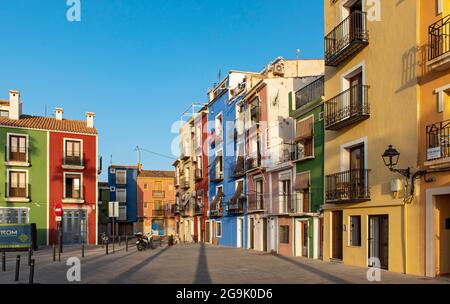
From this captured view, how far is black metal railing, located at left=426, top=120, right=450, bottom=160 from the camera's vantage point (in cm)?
1370

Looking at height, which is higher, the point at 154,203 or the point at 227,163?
the point at 227,163

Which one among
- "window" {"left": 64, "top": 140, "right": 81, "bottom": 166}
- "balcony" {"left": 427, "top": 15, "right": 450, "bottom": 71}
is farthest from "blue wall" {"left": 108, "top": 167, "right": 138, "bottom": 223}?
"balcony" {"left": 427, "top": 15, "right": 450, "bottom": 71}

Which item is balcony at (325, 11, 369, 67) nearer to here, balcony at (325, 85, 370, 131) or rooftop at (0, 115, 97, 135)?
balcony at (325, 85, 370, 131)

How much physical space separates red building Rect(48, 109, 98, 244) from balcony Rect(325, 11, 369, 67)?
27115mm

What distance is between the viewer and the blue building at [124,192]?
7119 cm

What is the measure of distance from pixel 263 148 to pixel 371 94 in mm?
12843

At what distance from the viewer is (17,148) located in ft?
126

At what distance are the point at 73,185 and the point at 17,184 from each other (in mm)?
4600

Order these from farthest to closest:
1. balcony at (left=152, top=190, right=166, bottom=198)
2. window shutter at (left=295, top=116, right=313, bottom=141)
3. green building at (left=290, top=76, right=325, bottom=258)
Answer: balcony at (left=152, top=190, right=166, bottom=198), window shutter at (left=295, top=116, right=313, bottom=141), green building at (left=290, top=76, right=325, bottom=258)

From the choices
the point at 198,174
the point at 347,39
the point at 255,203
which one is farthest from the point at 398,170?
the point at 198,174

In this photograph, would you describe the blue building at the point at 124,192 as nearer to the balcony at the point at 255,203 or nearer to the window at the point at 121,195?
the window at the point at 121,195

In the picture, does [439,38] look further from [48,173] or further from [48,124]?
[48,124]
